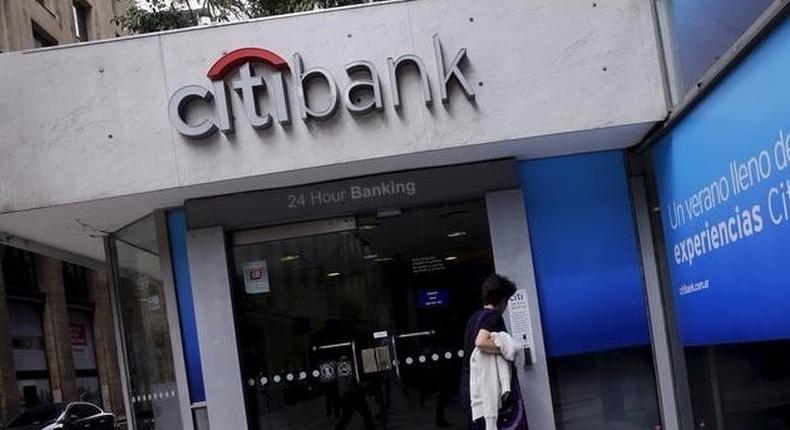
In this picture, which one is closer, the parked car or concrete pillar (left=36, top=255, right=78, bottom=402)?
the parked car

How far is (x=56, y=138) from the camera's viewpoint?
7.75m

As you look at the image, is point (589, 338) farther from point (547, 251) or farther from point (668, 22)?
point (668, 22)

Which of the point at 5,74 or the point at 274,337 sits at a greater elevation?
the point at 5,74

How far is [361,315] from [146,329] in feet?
8.22

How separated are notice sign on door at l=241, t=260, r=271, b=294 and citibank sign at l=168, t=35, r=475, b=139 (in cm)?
152

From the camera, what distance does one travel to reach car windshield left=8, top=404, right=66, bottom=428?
63.0ft

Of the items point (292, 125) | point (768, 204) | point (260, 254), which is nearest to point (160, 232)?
point (260, 254)

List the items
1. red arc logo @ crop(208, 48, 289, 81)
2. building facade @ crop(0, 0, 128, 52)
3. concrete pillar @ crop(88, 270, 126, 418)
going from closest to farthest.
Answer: red arc logo @ crop(208, 48, 289, 81) < building facade @ crop(0, 0, 128, 52) < concrete pillar @ crop(88, 270, 126, 418)

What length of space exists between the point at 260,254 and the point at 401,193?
5.07 feet

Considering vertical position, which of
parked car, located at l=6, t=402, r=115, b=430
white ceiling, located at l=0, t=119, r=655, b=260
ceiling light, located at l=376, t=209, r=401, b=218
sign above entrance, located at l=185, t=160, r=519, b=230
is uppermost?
white ceiling, located at l=0, t=119, r=655, b=260

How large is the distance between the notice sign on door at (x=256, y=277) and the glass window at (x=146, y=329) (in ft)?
3.15

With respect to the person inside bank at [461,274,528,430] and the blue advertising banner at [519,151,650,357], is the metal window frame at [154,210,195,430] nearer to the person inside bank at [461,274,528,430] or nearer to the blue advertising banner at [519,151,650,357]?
the person inside bank at [461,274,528,430]

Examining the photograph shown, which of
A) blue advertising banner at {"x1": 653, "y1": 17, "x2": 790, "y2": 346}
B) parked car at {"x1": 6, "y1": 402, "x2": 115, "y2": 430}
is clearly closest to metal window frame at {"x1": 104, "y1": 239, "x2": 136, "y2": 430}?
blue advertising banner at {"x1": 653, "y1": 17, "x2": 790, "y2": 346}

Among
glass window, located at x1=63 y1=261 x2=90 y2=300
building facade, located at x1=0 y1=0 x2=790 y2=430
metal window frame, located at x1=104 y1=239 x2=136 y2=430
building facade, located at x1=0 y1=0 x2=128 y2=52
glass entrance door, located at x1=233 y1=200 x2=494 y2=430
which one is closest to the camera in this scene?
building facade, located at x1=0 y1=0 x2=790 y2=430
